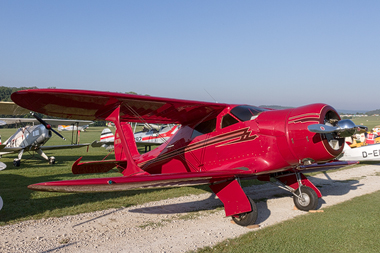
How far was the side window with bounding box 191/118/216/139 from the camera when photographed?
6.48 m

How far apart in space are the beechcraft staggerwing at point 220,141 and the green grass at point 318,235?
575 millimetres

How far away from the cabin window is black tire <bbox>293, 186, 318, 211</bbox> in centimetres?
228

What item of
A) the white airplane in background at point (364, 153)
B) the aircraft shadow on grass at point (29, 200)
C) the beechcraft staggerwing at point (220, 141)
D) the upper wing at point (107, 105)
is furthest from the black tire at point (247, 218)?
the white airplane in background at point (364, 153)

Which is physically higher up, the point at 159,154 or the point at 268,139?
the point at 268,139

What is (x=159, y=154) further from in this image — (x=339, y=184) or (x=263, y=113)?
(x=339, y=184)

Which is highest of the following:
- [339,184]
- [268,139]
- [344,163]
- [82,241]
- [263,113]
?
[263,113]

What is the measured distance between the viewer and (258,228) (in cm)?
516

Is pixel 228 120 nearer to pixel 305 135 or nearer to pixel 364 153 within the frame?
pixel 305 135

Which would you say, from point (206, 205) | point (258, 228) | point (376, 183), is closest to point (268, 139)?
point (258, 228)

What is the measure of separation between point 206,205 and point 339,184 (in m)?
5.65

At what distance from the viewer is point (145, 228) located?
5090 mm

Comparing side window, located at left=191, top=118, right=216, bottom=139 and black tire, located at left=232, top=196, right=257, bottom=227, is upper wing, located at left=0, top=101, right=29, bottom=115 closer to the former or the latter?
side window, located at left=191, top=118, right=216, bottom=139

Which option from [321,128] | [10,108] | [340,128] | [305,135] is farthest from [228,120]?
[10,108]

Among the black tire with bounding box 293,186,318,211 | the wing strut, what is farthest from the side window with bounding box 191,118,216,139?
the black tire with bounding box 293,186,318,211
